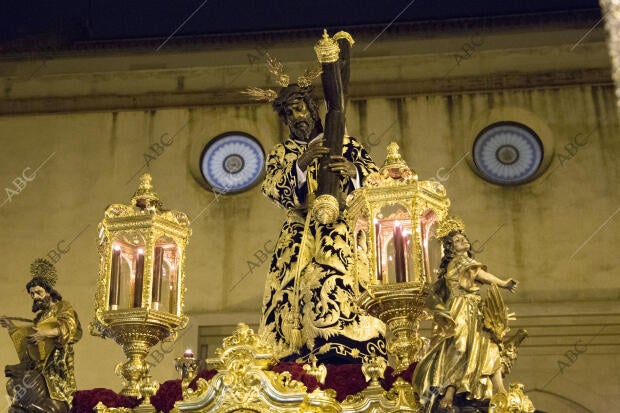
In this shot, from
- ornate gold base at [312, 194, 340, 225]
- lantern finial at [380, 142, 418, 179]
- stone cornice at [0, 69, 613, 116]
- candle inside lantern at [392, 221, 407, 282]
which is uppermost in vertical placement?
stone cornice at [0, 69, 613, 116]

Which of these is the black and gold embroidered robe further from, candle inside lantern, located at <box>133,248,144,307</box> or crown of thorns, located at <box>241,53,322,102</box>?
candle inside lantern, located at <box>133,248,144,307</box>

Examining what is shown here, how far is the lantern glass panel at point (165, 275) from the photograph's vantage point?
20.8 ft

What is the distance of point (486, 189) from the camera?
41.3 ft

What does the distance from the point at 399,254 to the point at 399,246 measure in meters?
0.05

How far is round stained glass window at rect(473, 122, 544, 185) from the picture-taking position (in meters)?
12.7

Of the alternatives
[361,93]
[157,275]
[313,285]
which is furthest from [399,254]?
[361,93]

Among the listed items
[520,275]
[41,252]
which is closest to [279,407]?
[520,275]

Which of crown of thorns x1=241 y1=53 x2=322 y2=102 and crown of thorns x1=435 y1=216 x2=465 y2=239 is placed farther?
crown of thorns x1=241 y1=53 x2=322 y2=102

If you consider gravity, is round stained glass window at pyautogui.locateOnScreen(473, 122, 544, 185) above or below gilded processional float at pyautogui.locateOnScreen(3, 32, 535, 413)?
above

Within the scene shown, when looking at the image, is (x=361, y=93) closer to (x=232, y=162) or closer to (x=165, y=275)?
(x=232, y=162)

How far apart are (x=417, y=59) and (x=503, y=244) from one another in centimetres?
262

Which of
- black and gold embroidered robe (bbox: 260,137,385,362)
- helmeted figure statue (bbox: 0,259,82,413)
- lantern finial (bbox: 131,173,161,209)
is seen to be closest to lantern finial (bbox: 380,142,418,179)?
black and gold embroidered robe (bbox: 260,137,385,362)

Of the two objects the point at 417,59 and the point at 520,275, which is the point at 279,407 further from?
the point at 417,59

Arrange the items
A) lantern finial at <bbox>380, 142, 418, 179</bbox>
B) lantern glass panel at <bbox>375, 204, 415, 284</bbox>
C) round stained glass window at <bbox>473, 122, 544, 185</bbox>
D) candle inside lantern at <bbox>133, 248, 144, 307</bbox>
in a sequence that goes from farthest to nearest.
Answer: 1. round stained glass window at <bbox>473, 122, 544, 185</bbox>
2. candle inside lantern at <bbox>133, 248, 144, 307</bbox>
3. lantern finial at <bbox>380, 142, 418, 179</bbox>
4. lantern glass panel at <bbox>375, 204, 415, 284</bbox>
